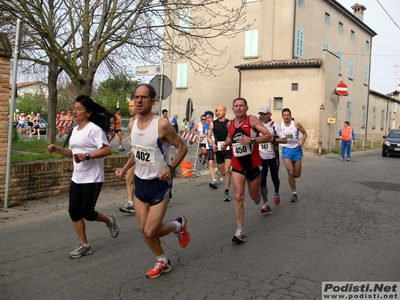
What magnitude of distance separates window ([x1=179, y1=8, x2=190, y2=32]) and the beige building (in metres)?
11.2

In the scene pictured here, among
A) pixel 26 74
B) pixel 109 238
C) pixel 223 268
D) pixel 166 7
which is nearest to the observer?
pixel 223 268

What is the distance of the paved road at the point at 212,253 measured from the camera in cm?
417

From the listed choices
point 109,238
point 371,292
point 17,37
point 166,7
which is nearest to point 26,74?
point 166,7

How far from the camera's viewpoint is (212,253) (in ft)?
17.4

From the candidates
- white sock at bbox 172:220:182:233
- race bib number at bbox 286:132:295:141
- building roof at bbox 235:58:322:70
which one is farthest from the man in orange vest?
white sock at bbox 172:220:182:233

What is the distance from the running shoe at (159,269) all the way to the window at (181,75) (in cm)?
2783

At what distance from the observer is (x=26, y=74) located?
703 inches

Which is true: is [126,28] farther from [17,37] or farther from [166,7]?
[17,37]

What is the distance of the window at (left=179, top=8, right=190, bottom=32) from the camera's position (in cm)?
1239

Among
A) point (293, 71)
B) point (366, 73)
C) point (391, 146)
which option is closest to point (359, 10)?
point (366, 73)

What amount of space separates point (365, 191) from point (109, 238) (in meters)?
7.05

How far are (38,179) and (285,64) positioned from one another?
2027cm

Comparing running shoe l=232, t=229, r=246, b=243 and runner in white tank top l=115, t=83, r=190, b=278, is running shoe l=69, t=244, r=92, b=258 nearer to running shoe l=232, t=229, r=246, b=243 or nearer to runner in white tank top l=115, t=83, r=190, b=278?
runner in white tank top l=115, t=83, r=190, b=278

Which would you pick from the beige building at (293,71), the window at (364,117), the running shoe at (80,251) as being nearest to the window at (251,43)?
the beige building at (293,71)
